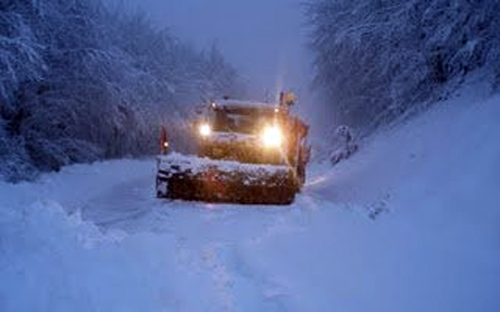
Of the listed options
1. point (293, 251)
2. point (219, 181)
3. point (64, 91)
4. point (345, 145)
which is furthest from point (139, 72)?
point (293, 251)

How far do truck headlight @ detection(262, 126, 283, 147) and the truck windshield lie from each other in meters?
0.43

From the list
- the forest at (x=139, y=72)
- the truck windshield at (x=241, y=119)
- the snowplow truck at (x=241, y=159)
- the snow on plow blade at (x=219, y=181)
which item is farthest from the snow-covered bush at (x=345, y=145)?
the snow on plow blade at (x=219, y=181)

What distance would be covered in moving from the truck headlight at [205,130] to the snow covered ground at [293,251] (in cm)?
364

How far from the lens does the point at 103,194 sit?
15.1m

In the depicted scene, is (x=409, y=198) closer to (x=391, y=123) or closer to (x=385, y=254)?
(x=385, y=254)

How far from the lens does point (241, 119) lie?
15.2 m

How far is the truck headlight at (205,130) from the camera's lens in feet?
49.2

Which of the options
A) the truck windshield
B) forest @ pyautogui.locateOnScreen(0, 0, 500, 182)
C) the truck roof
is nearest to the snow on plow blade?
the truck windshield

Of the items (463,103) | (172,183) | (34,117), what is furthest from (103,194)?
(463,103)

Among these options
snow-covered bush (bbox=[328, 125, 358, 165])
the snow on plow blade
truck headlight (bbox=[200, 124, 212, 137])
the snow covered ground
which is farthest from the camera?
snow-covered bush (bbox=[328, 125, 358, 165])

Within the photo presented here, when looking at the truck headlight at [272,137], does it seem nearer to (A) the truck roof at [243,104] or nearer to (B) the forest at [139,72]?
(A) the truck roof at [243,104]

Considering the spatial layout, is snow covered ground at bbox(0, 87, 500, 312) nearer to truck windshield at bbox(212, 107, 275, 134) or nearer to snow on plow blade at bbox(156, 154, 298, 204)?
snow on plow blade at bbox(156, 154, 298, 204)

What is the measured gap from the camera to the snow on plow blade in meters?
12.8

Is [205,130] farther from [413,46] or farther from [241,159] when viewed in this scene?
[413,46]
